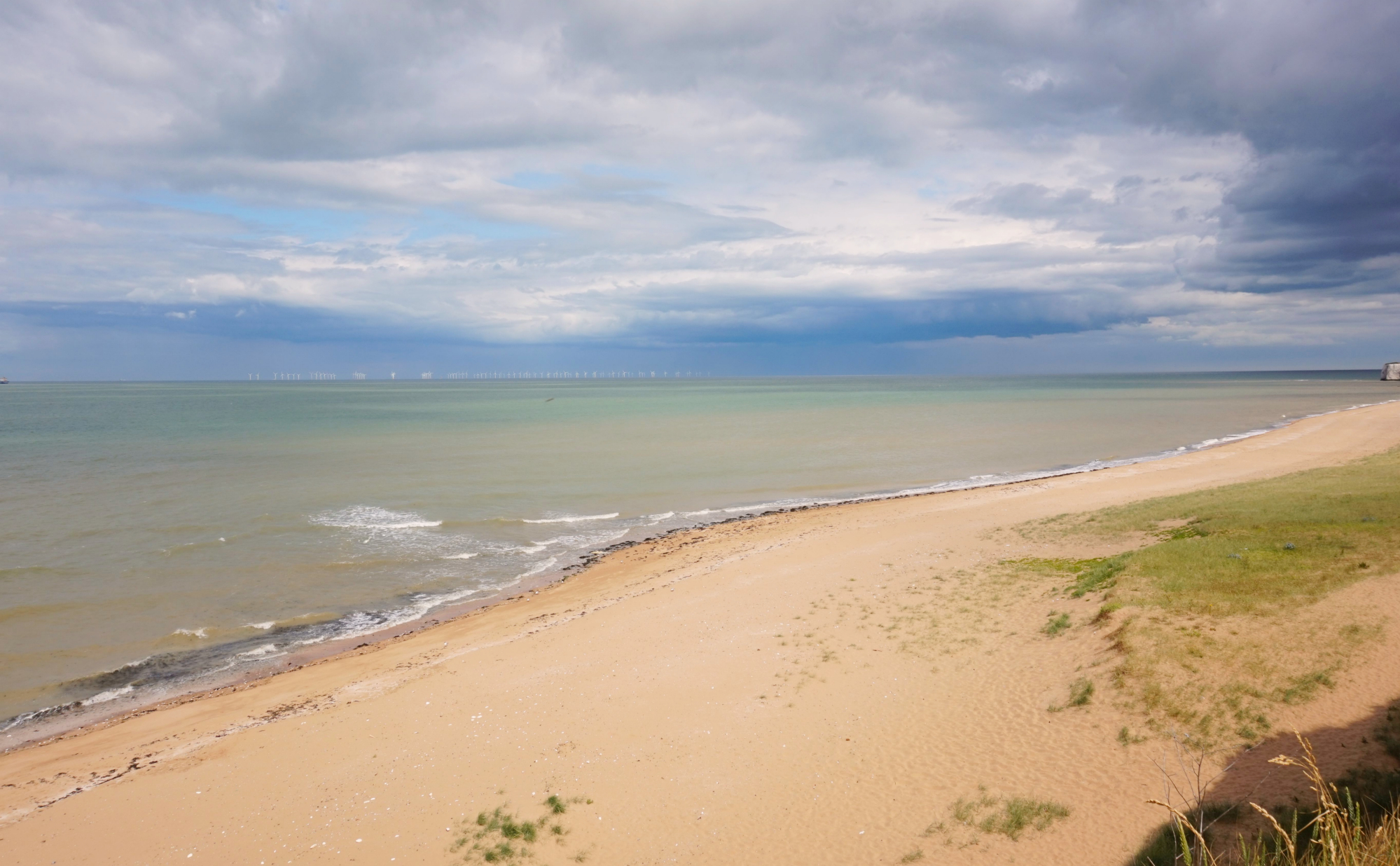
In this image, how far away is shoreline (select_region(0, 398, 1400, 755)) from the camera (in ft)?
44.0

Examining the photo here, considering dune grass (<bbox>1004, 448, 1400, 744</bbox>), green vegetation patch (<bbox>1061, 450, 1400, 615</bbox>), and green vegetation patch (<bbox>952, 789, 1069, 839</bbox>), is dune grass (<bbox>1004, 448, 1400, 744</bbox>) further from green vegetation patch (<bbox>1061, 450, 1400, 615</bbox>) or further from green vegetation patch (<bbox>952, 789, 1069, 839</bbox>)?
green vegetation patch (<bbox>952, 789, 1069, 839</bbox>)

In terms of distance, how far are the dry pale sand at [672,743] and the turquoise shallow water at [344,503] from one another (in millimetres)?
3968

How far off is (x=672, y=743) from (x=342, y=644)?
1028 cm

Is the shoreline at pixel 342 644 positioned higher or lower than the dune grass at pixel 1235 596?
lower

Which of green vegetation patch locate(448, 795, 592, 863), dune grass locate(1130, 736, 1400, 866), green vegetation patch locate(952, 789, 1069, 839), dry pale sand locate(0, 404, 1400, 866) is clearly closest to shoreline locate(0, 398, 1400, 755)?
dry pale sand locate(0, 404, 1400, 866)

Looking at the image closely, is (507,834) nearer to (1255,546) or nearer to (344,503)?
(1255,546)

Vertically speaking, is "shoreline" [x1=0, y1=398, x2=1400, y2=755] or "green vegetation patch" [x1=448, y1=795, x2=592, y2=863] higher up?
"green vegetation patch" [x1=448, y1=795, x2=592, y2=863]

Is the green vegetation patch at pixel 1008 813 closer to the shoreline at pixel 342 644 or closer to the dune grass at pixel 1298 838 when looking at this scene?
the dune grass at pixel 1298 838

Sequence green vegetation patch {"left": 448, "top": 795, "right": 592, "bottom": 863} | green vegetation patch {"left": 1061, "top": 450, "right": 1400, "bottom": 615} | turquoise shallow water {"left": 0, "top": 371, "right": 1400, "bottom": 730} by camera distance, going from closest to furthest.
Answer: green vegetation patch {"left": 448, "top": 795, "right": 592, "bottom": 863} < green vegetation patch {"left": 1061, "top": 450, "right": 1400, "bottom": 615} < turquoise shallow water {"left": 0, "top": 371, "right": 1400, "bottom": 730}

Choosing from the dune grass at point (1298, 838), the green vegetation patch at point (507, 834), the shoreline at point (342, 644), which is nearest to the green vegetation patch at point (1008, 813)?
the dune grass at point (1298, 838)

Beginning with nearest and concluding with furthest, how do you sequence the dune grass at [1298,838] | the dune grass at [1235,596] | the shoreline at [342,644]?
the dune grass at [1298,838] < the dune grass at [1235,596] < the shoreline at [342,644]

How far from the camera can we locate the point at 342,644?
16.9 metres

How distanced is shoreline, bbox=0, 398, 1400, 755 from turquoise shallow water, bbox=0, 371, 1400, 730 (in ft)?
0.92

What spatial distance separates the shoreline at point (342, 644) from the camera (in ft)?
44.0
